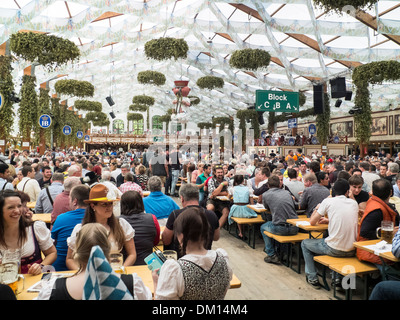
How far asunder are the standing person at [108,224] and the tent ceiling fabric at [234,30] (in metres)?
6.16

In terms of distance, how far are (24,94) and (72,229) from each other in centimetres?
958

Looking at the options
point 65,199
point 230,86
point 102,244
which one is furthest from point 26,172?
point 230,86

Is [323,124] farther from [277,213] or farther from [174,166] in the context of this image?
[277,213]

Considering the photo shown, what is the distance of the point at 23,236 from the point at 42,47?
552cm

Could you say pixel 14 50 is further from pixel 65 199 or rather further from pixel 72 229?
pixel 72 229

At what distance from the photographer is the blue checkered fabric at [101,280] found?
38.4 inches

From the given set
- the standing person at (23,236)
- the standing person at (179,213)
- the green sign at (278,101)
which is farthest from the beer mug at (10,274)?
the green sign at (278,101)

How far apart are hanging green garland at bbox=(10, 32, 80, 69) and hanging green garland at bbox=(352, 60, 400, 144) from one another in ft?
25.9

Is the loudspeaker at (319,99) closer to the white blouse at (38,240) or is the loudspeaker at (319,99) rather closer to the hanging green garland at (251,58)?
the hanging green garland at (251,58)

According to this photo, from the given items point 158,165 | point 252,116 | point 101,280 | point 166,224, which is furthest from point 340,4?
point 252,116

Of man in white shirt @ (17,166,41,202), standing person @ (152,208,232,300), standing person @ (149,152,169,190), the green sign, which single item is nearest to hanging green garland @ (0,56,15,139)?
standing person @ (149,152,169,190)

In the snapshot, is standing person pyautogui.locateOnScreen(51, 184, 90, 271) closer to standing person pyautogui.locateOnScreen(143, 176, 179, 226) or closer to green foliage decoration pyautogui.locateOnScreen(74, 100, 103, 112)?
standing person pyautogui.locateOnScreen(143, 176, 179, 226)

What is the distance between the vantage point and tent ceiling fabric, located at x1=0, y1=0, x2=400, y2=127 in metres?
9.57
